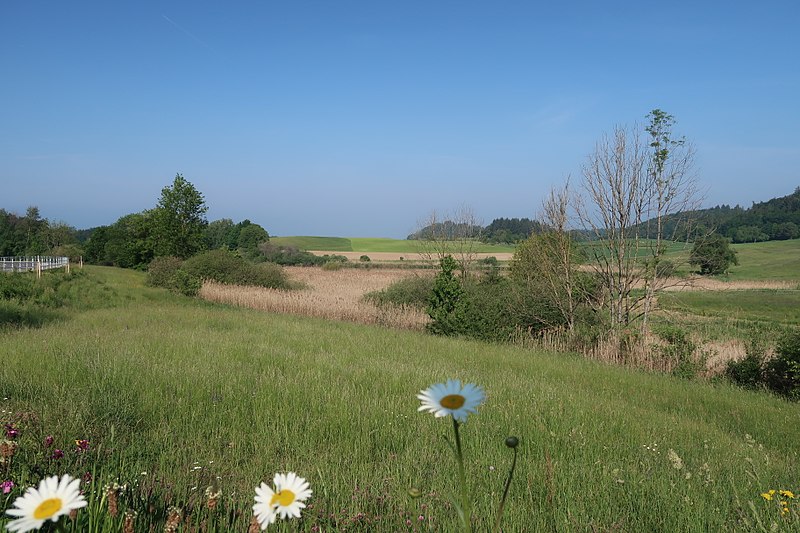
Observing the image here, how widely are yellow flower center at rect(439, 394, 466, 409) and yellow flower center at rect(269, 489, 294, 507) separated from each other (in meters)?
0.42

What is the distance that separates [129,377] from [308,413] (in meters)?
2.60

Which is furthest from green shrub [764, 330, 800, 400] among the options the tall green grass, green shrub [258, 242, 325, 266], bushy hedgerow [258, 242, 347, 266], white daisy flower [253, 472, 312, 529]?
the tall green grass

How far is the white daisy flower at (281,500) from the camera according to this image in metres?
1.09

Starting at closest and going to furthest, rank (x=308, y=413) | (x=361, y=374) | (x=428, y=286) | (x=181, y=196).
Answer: (x=308, y=413) < (x=361, y=374) < (x=428, y=286) < (x=181, y=196)

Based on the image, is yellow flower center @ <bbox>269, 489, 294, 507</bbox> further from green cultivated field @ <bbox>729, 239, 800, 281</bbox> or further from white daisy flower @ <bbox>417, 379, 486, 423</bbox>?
green cultivated field @ <bbox>729, 239, 800, 281</bbox>

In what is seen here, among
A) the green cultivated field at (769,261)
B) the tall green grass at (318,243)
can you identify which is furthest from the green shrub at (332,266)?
the green cultivated field at (769,261)

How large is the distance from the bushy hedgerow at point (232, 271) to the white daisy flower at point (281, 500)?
2889cm

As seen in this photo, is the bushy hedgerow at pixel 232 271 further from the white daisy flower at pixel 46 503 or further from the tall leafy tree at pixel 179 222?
the white daisy flower at pixel 46 503

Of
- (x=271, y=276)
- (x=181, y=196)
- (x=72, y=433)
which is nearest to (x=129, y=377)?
(x=72, y=433)

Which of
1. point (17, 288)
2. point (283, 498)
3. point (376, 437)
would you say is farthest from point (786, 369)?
point (17, 288)

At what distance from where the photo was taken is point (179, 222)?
47562mm

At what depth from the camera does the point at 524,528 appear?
2.82 meters

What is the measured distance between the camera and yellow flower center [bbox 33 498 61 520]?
3.13 ft

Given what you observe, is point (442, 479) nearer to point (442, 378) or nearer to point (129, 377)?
point (442, 378)
